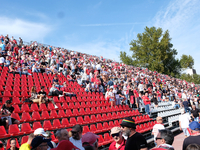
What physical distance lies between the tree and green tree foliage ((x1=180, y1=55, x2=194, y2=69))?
255 cm

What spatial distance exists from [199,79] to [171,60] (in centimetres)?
1329

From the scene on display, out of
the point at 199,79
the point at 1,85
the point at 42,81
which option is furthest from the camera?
the point at 199,79

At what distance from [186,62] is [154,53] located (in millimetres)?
15497

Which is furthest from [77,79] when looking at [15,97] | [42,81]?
[15,97]

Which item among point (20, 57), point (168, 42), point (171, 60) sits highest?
point (168, 42)

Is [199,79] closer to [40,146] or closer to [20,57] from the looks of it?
[20,57]

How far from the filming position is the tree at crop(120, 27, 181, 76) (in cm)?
4297

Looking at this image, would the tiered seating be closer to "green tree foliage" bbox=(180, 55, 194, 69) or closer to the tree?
the tree

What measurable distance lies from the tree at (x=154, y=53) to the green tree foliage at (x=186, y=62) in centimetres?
255

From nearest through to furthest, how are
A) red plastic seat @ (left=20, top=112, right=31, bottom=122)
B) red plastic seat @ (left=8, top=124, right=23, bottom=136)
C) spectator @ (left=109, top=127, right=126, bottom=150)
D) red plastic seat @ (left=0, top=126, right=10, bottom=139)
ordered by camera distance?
spectator @ (left=109, top=127, right=126, bottom=150) < red plastic seat @ (left=0, top=126, right=10, bottom=139) < red plastic seat @ (left=8, top=124, right=23, bottom=136) < red plastic seat @ (left=20, top=112, right=31, bottom=122)

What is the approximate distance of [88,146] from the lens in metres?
2.04

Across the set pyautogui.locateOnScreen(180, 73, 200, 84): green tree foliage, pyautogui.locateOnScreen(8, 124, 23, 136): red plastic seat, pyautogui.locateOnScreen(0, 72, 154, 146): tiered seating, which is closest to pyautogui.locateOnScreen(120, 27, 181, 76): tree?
pyautogui.locateOnScreen(180, 73, 200, 84): green tree foliage

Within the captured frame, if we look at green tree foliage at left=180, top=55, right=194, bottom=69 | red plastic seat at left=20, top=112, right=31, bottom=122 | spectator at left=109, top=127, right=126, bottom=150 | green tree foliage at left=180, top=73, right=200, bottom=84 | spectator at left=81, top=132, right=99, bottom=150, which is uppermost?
green tree foliage at left=180, top=55, right=194, bottom=69


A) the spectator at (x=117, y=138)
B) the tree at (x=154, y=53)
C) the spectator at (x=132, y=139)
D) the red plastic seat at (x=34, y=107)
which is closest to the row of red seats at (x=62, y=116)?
the red plastic seat at (x=34, y=107)
